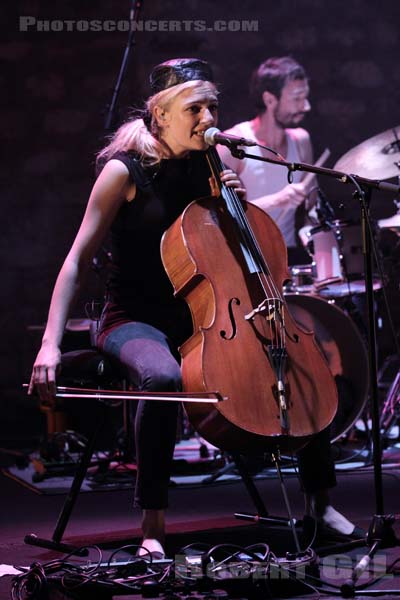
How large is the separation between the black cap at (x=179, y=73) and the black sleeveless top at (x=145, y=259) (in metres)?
0.23

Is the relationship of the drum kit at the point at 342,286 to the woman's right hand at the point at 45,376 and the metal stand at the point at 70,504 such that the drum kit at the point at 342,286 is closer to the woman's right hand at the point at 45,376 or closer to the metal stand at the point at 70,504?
the metal stand at the point at 70,504

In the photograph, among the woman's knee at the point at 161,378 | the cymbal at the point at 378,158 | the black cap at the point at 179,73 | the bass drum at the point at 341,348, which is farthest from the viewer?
the cymbal at the point at 378,158

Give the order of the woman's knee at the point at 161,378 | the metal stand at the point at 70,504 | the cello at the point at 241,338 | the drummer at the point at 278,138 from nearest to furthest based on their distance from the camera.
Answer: the cello at the point at 241,338 → the woman's knee at the point at 161,378 → the metal stand at the point at 70,504 → the drummer at the point at 278,138

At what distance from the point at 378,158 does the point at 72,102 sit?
1.87 metres

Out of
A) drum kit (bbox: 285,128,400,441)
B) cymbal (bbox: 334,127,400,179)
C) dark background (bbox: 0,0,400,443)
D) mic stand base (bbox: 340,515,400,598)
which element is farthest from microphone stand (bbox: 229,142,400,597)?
dark background (bbox: 0,0,400,443)

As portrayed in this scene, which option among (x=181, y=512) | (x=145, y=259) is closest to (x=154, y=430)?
(x=145, y=259)

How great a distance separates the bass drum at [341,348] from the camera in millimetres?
4246

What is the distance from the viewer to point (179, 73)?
108 inches

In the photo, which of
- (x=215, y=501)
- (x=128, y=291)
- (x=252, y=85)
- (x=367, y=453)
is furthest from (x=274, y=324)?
(x=252, y=85)

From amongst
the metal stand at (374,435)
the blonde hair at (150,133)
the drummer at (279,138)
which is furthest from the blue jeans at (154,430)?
the drummer at (279,138)

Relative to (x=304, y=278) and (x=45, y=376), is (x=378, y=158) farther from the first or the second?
(x=45, y=376)

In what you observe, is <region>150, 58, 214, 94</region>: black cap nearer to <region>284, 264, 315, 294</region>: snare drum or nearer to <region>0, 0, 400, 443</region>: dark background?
<region>284, 264, 315, 294</region>: snare drum

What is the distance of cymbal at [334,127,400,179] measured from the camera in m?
4.68

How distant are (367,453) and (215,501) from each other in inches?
48.4
